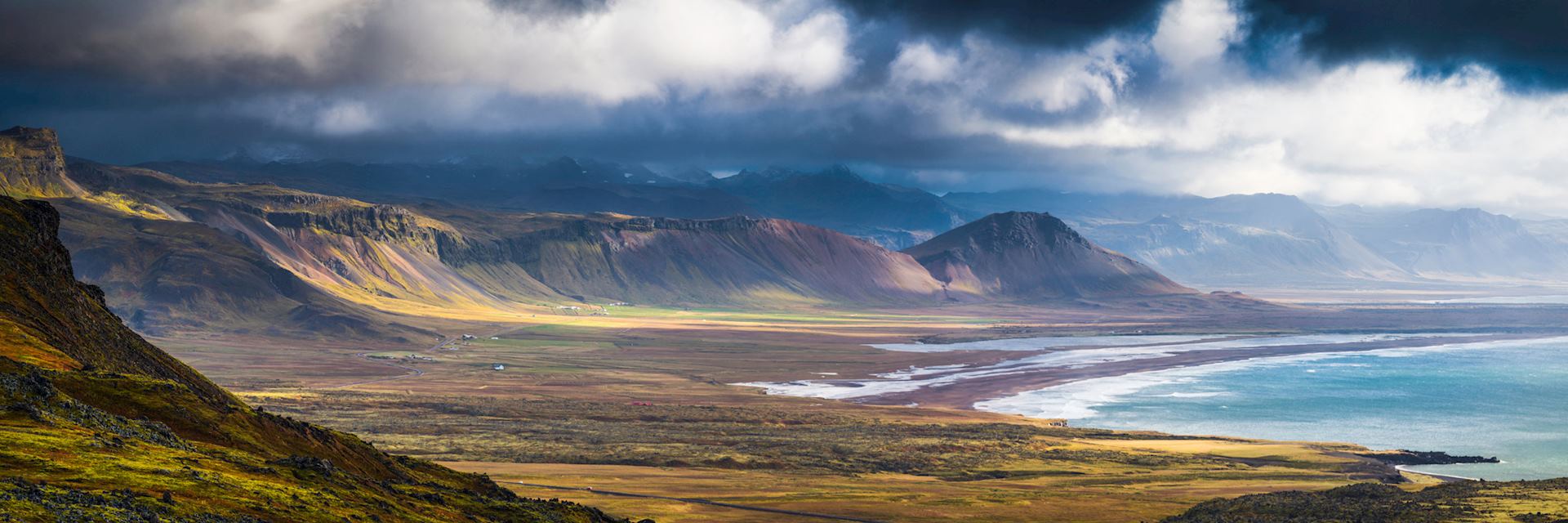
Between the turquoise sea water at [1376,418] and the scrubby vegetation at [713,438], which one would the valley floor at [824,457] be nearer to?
the scrubby vegetation at [713,438]

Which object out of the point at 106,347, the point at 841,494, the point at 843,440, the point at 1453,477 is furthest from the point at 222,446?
the point at 1453,477

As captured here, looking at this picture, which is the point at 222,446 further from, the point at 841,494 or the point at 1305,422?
the point at 1305,422

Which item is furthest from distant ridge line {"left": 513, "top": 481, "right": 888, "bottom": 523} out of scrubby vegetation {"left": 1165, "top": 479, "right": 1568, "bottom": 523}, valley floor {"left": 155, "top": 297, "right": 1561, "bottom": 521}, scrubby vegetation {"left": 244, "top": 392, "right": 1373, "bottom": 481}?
scrubby vegetation {"left": 1165, "top": 479, "right": 1568, "bottom": 523}

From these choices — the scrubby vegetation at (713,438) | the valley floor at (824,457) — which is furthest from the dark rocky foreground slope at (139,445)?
the scrubby vegetation at (713,438)

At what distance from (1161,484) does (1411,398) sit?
109 meters

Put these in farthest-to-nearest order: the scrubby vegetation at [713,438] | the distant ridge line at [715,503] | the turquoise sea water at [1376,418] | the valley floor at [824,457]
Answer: the turquoise sea water at [1376,418], the scrubby vegetation at [713,438], the valley floor at [824,457], the distant ridge line at [715,503]

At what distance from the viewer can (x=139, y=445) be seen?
149ft

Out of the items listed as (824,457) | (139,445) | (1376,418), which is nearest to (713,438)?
(824,457)

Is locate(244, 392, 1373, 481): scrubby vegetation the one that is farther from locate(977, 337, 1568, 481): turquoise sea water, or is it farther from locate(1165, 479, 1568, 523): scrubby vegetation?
locate(1165, 479, 1568, 523): scrubby vegetation

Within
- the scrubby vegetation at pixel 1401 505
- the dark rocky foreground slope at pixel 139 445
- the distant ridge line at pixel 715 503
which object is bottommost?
the distant ridge line at pixel 715 503

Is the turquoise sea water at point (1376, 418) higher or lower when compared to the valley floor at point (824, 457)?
higher

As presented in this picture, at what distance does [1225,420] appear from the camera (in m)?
166

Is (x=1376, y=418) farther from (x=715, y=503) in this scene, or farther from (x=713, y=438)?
(x=715, y=503)

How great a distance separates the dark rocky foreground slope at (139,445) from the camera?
3831 centimetres
